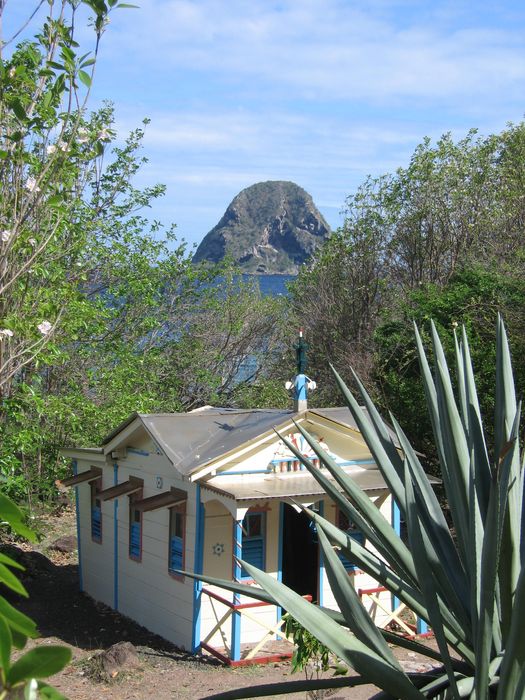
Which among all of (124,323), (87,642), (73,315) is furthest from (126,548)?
(124,323)

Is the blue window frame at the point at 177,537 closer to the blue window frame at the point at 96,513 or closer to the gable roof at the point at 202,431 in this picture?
the gable roof at the point at 202,431

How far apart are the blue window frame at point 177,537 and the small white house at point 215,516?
0.02m

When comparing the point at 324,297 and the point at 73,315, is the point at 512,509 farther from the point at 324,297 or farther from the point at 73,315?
the point at 324,297

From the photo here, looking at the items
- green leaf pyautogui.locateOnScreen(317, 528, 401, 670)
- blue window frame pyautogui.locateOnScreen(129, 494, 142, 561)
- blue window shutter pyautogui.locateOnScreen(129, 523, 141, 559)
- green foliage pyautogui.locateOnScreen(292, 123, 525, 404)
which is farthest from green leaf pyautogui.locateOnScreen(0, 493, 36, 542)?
green foliage pyautogui.locateOnScreen(292, 123, 525, 404)

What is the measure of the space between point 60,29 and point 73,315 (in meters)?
8.81

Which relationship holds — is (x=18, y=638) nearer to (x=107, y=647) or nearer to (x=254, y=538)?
(x=254, y=538)

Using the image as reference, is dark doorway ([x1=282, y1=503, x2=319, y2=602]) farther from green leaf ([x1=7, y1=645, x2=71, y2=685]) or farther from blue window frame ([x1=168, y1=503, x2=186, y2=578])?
green leaf ([x1=7, y1=645, x2=71, y2=685])

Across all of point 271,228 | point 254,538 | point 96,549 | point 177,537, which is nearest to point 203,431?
point 177,537

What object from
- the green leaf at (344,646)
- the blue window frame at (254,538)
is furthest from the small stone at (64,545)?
the green leaf at (344,646)

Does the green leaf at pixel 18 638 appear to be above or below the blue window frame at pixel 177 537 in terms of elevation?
above

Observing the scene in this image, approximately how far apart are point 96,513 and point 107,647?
3.39 metres

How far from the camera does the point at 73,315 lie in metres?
14.9

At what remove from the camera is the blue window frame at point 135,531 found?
14.3 metres

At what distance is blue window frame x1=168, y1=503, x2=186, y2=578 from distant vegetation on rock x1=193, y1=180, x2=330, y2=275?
13150cm
